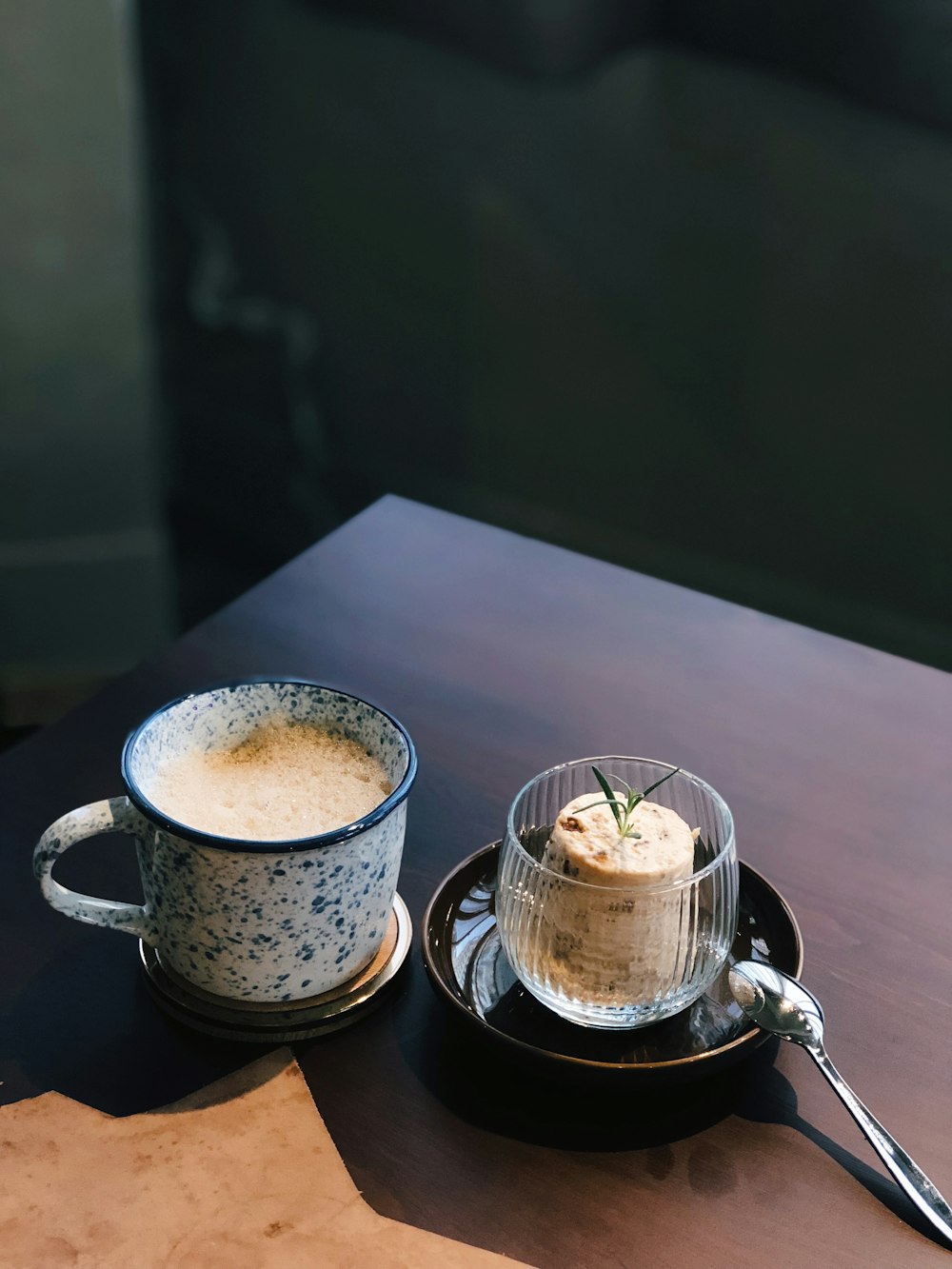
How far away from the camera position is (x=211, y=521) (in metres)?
2.48

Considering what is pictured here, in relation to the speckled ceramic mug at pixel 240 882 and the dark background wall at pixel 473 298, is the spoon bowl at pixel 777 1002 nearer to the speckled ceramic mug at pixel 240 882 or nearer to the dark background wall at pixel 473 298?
the speckled ceramic mug at pixel 240 882

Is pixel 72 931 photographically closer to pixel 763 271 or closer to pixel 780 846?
pixel 780 846

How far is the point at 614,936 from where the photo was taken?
58 cm

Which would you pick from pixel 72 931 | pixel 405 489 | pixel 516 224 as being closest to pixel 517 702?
pixel 72 931

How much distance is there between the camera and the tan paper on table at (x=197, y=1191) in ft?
1.71

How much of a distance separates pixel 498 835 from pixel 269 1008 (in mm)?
189

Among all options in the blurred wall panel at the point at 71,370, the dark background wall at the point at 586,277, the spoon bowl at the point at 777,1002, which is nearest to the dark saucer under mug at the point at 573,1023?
the spoon bowl at the point at 777,1002

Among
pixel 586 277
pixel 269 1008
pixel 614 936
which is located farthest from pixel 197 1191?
pixel 586 277

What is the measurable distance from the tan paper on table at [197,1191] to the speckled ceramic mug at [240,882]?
0.06m

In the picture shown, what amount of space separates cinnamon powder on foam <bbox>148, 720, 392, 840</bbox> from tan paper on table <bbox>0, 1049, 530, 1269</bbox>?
124mm

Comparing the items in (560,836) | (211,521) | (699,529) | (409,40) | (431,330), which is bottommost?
(211,521)

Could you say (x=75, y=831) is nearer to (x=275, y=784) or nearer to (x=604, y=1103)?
(x=275, y=784)

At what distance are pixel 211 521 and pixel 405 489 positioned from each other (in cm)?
42

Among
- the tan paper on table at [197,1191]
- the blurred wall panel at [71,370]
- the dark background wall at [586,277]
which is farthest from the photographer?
the blurred wall panel at [71,370]
